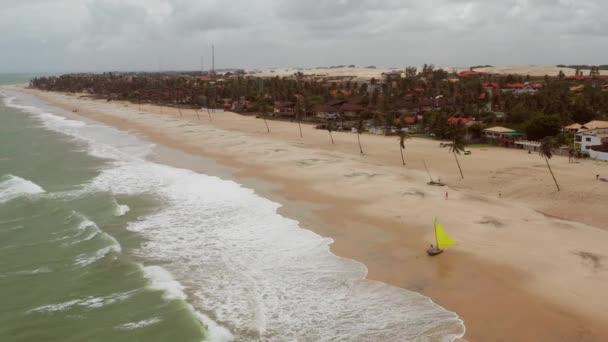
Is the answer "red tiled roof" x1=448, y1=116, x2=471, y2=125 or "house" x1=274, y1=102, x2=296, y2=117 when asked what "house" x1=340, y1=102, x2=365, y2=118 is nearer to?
"house" x1=274, y1=102, x2=296, y2=117

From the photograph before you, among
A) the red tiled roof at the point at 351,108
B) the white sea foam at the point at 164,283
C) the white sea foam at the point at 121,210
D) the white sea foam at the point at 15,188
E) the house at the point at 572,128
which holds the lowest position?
the white sea foam at the point at 164,283

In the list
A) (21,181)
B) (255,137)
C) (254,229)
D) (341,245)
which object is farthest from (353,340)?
(255,137)

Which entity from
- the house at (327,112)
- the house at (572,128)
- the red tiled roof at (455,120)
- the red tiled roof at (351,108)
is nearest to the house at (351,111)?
the red tiled roof at (351,108)

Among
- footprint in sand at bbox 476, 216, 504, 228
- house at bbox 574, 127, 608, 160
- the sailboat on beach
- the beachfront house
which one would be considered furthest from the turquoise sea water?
the beachfront house

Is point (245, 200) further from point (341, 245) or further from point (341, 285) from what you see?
point (341, 285)

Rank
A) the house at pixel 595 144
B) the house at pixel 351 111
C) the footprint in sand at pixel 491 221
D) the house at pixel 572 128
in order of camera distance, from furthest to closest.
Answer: the house at pixel 351 111
the house at pixel 572 128
the house at pixel 595 144
the footprint in sand at pixel 491 221

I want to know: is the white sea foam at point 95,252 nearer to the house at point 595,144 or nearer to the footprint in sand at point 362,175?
the footprint in sand at point 362,175

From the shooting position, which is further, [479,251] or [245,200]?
[245,200]
